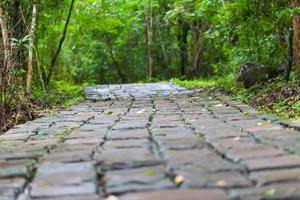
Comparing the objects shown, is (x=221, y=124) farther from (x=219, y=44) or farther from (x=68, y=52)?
(x=68, y=52)

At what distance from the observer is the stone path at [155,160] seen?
200cm

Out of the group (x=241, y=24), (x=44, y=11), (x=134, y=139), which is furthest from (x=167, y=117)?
(x=44, y=11)

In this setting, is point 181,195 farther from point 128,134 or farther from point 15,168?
point 128,134

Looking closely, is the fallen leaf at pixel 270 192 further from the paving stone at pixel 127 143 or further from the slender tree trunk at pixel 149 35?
the slender tree trunk at pixel 149 35

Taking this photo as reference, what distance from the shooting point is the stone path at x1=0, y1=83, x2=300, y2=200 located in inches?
78.5

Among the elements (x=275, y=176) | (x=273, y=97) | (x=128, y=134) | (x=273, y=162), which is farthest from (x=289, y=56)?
(x=275, y=176)

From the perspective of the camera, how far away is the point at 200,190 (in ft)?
6.42

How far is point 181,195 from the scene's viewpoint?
190 cm

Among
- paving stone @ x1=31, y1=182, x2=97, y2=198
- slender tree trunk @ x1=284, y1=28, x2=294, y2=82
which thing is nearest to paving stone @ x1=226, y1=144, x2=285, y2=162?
paving stone @ x1=31, y1=182, x2=97, y2=198

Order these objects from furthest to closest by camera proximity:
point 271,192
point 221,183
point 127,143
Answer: point 127,143
point 221,183
point 271,192

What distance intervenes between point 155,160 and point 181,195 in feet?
1.94

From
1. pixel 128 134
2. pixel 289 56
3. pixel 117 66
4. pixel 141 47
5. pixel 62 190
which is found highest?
pixel 289 56

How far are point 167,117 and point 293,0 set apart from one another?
8.37 feet

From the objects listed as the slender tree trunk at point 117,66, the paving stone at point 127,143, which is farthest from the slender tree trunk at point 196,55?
the paving stone at point 127,143
